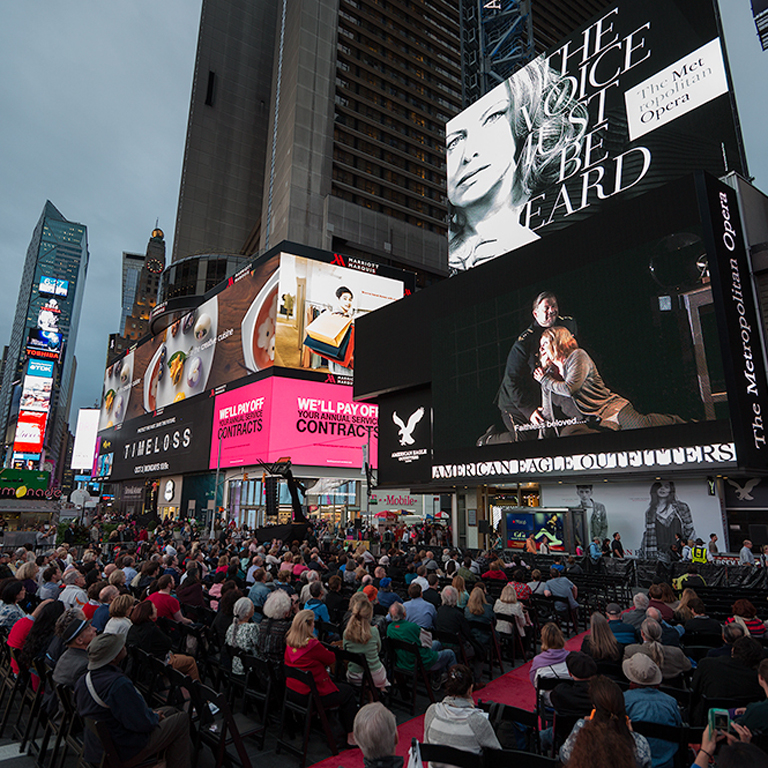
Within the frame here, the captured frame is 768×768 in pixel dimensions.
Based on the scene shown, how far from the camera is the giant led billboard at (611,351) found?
1678 centimetres

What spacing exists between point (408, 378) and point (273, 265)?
19.5m

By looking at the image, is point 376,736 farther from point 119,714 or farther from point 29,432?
point 29,432

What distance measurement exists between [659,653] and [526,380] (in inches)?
685

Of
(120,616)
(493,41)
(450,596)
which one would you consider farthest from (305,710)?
(493,41)

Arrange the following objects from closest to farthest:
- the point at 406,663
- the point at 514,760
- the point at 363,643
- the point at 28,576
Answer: the point at 514,760 → the point at 363,643 → the point at 406,663 → the point at 28,576

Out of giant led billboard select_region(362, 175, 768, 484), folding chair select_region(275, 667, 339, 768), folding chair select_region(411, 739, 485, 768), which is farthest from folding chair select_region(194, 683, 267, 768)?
giant led billboard select_region(362, 175, 768, 484)

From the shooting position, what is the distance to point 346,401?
141ft

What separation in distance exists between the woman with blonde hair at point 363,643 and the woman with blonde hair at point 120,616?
2.57 metres

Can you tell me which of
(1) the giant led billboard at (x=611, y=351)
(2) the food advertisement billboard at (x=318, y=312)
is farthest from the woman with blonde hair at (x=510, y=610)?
(2) the food advertisement billboard at (x=318, y=312)

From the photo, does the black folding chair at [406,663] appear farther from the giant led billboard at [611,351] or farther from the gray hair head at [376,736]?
the giant led billboard at [611,351]

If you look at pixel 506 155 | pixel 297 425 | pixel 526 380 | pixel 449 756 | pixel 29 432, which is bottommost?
pixel 449 756

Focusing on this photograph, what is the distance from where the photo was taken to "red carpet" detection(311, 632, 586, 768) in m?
5.04

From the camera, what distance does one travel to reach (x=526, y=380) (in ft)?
71.2

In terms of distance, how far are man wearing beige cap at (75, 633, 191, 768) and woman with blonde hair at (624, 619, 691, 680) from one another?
3.96 m
